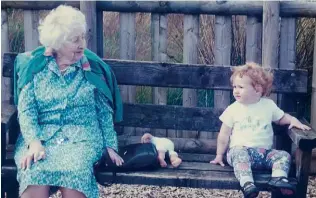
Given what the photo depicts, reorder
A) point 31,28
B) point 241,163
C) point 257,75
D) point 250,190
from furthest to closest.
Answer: point 31,28 < point 257,75 < point 241,163 < point 250,190

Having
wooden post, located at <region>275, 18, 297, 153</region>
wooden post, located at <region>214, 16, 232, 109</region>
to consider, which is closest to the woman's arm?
wooden post, located at <region>214, 16, 232, 109</region>

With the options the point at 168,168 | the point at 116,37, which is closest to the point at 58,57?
the point at 168,168

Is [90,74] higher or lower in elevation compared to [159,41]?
lower

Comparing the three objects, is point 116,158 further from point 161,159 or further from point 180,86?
point 180,86

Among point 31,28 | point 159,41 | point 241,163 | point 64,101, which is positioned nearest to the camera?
point 241,163

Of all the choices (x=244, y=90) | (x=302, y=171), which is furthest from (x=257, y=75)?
(x=302, y=171)

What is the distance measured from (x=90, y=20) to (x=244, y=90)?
5.46 feet

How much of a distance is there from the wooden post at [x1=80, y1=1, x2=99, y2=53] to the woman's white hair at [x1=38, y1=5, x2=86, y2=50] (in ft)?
4.19

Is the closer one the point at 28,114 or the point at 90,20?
the point at 28,114

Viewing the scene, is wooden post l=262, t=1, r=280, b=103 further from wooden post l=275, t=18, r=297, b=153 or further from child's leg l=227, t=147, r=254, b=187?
child's leg l=227, t=147, r=254, b=187

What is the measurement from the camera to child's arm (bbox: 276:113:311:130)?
168 inches

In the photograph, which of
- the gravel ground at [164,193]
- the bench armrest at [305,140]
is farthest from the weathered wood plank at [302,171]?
the gravel ground at [164,193]

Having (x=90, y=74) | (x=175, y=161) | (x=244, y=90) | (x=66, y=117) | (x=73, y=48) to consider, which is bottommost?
(x=175, y=161)

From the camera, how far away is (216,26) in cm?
552
